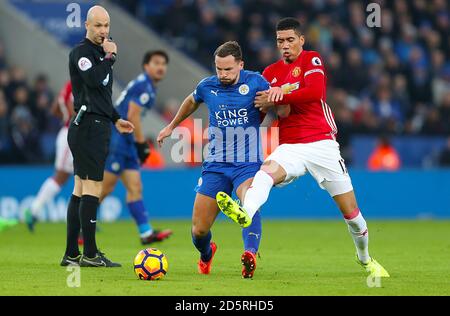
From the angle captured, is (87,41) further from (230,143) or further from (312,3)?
(312,3)

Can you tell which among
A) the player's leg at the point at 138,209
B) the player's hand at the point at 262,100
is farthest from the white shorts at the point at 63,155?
the player's hand at the point at 262,100

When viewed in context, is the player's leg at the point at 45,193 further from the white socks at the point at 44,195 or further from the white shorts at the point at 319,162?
the white shorts at the point at 319,162

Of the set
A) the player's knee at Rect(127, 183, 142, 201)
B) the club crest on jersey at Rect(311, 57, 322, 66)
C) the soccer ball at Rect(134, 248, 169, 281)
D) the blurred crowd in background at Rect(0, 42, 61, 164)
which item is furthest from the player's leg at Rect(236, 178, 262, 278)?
the blurred crowd in background at Rect(0, 42, 61, 164)

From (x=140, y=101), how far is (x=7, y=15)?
9.61 metres

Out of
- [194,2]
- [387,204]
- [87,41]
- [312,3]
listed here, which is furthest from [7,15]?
[87,41]

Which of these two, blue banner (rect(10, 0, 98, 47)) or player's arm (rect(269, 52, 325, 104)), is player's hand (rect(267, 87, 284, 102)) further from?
blue banner (rect(10, 0, 98, 47))

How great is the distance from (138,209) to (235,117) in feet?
14.1

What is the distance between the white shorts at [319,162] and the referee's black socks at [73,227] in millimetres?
2140

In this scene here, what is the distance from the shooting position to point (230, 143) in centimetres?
938

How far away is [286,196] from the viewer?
19.1 m

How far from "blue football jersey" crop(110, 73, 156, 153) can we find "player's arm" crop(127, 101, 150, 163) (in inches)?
2.6

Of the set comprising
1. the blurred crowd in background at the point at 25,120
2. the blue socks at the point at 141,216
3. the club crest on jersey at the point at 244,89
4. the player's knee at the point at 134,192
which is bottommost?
the blue socks at the point at 141,216

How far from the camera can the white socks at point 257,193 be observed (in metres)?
8.55

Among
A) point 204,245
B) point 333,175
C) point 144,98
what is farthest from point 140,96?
point 333,175
